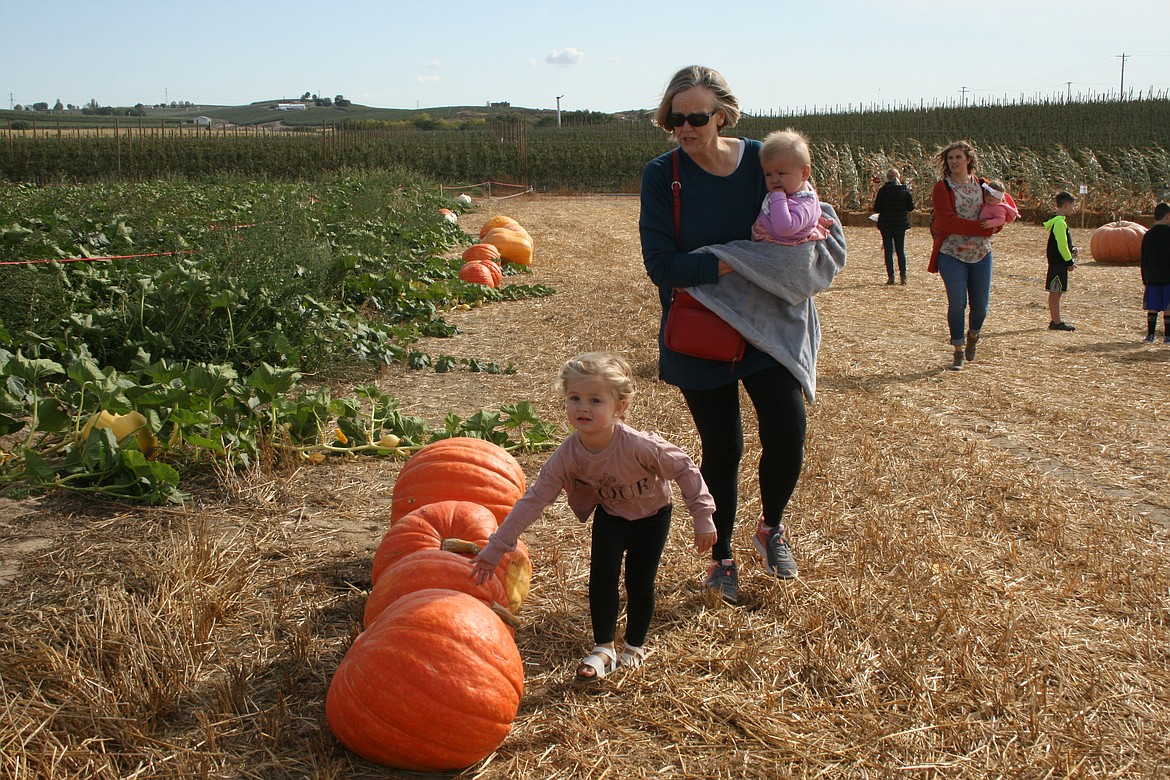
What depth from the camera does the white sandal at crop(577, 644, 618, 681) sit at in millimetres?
2951

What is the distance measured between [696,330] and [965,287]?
5.13 metres

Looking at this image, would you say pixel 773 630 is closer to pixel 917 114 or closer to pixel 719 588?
pixel 719 588

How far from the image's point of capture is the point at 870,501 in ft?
15.0

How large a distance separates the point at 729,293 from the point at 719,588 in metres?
1.07

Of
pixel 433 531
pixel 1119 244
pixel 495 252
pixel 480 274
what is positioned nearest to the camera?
pixel 433 531

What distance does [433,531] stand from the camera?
3.39 metres

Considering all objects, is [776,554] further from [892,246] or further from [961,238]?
[892,246]

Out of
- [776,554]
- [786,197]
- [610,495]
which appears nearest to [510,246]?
[776,554]

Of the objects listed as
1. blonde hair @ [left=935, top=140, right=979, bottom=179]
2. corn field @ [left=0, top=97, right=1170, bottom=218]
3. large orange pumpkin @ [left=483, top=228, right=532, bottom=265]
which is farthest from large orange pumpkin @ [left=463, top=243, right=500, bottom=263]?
corn field @ [left=0, top=97, right=1170, bottom=218]

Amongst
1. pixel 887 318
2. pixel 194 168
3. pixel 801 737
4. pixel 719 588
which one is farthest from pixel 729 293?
pixel 194 168

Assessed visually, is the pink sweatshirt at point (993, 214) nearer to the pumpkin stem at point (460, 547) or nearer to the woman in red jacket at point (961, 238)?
the woman in red jacket at point (961, 238)

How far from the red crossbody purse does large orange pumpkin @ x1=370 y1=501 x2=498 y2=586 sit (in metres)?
0.92

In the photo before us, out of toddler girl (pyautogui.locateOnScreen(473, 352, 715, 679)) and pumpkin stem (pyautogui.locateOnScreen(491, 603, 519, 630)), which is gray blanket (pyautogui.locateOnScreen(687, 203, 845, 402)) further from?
pumpkin stem (pyautogui.locateOnScreen(491, 603, 519, 630))

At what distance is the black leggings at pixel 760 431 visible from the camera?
3369mm
